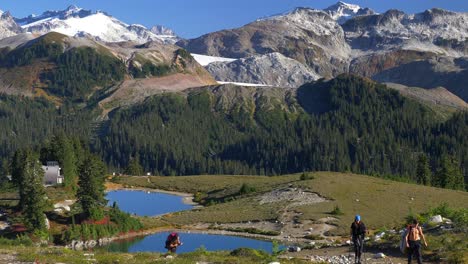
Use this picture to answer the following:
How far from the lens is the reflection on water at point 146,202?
129m

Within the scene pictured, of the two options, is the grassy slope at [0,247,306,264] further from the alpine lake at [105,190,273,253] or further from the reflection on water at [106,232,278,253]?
the reflection on water at [106,232,278,253]

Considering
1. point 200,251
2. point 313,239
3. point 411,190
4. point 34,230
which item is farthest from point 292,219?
point 200,251

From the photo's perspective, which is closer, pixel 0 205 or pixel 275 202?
pixel 0 205

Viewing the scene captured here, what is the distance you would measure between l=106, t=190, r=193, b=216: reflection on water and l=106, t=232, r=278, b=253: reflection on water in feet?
104

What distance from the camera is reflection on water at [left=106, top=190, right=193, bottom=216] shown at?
129113 millimetres

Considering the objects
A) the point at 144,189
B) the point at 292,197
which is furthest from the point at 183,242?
the point at 144,189

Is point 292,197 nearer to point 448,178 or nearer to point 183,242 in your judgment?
point 183,242

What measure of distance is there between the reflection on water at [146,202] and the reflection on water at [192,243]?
104 ft

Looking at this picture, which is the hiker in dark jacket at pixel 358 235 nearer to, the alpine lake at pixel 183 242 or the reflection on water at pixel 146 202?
the alpine lake at pixel 183 242

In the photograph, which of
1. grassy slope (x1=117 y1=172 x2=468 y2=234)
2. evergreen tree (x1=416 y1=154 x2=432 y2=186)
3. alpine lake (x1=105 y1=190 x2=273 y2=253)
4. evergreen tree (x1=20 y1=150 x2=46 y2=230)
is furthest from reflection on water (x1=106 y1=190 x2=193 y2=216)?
evergreen tree (x1=416 y1=154 x2=432 y2=186)

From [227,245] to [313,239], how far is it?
13.1 m

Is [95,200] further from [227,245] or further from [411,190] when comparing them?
[411,190]

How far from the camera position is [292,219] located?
101625mm

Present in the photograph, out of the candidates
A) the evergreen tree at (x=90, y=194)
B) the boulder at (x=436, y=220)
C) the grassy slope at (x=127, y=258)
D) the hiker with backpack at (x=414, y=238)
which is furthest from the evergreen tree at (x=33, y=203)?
the hiker with backpack at (x=414, y=238)
